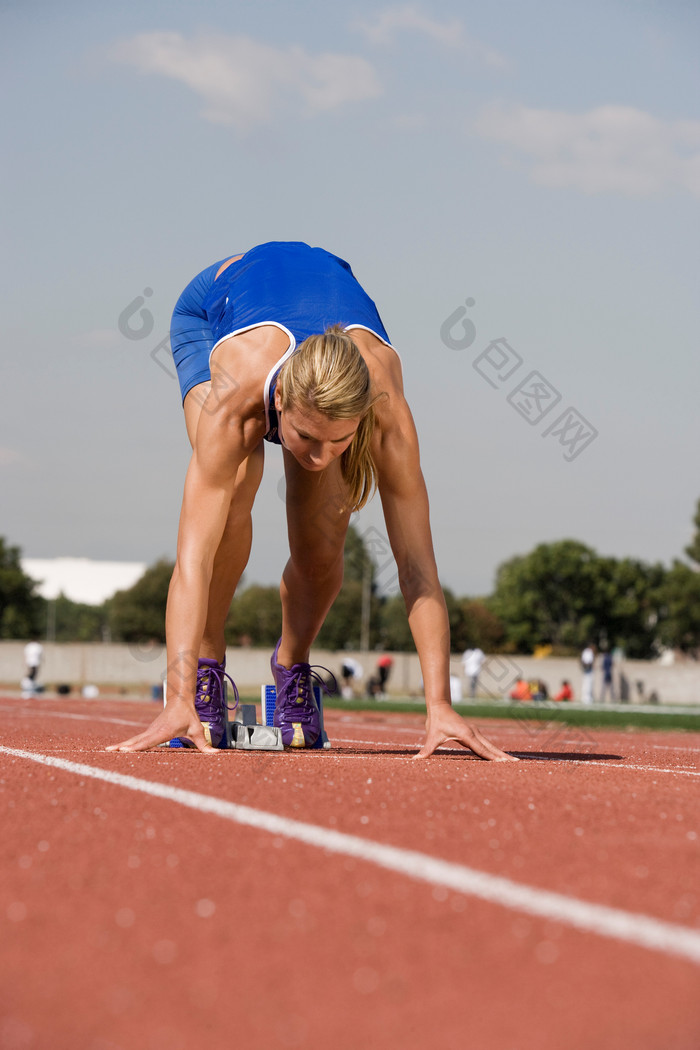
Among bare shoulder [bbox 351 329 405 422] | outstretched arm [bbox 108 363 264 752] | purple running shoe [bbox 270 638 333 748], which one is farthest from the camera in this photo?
purple running shoe [bbox 270 638 333 748]

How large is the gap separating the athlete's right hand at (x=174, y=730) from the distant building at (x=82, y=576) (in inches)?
4630

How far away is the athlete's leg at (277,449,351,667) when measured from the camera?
17.8ft

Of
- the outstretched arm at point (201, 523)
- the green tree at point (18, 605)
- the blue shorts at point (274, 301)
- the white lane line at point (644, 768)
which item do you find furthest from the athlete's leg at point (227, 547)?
the green tree at point (18, 605)

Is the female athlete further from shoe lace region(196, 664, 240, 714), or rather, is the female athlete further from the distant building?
the distant building

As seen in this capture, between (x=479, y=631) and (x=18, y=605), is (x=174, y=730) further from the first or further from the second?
(x=479, y=631)

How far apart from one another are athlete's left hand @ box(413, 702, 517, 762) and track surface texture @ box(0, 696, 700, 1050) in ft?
3.72

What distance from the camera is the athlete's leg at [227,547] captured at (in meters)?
5.58

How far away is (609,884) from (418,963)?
0.62 metres

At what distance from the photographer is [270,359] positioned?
15.2ft

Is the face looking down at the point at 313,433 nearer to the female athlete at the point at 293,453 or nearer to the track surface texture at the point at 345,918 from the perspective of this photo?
the female athlete at the point at 293,453

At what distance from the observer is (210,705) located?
5.31 metres

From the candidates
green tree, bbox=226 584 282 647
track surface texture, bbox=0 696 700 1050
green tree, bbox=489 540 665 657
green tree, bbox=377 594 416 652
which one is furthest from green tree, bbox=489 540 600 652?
track surface texture, bbox=0 696 700 1050

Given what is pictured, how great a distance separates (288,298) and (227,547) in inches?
53.8

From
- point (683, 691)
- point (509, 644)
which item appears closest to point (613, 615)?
point (509, 644)
